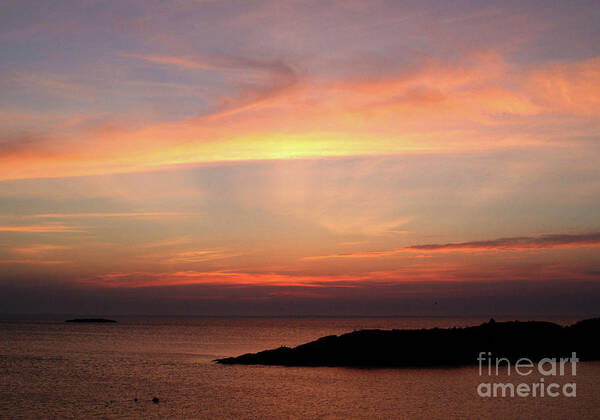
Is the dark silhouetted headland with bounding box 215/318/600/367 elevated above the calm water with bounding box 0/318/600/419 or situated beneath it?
elevated above

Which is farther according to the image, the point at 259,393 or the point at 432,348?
the point at 432,348

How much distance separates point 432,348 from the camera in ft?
224

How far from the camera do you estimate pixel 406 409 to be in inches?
1523

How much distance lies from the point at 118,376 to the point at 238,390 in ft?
52.9

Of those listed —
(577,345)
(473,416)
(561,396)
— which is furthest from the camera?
(577,345)

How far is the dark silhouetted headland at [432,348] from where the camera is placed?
2621 inches

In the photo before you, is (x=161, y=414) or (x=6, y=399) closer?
(x=161, y=414)

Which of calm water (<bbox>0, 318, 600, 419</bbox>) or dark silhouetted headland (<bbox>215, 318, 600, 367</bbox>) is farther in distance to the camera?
dark silhouetted headland (<bbox>215, 318, 600, 367</bbox>)

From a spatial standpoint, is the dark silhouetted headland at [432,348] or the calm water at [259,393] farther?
the dark silhouetted headland at [432,348]

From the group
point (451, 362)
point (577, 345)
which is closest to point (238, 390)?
point (451, 362)

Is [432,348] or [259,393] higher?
[432,348]

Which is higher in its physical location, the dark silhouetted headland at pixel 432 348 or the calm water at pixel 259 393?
the dark silhouetted headland at pixel 432 348

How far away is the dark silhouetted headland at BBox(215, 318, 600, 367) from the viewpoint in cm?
6656

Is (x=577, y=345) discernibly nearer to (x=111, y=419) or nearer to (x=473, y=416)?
(x=473, y=416)
